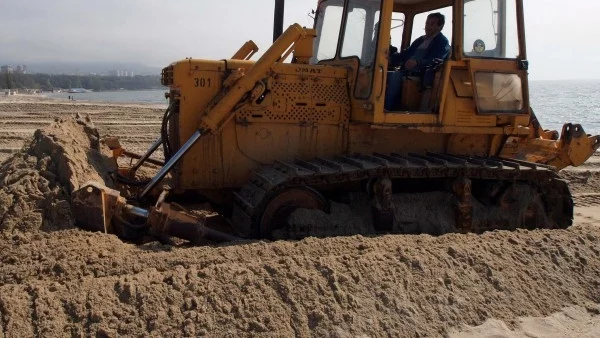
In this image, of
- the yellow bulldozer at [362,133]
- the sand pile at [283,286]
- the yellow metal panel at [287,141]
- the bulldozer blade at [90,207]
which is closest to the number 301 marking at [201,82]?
the yellow bulldozer at [362,133]

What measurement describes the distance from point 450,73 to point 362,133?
1.12 metres

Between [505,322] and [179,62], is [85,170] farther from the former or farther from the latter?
[505,322]

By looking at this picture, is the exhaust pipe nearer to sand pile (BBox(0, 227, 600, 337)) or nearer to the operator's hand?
the operator's hand

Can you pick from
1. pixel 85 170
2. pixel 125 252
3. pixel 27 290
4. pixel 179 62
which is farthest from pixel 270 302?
pixel 179 62

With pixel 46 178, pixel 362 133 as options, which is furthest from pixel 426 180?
pixel 46 178

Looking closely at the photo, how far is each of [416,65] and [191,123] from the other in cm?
257

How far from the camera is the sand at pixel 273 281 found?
4086mm

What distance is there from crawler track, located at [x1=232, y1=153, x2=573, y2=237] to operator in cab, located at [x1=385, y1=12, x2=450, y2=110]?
72 centimetres

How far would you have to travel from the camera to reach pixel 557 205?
6539 millimetres

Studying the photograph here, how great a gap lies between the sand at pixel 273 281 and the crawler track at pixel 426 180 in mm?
679

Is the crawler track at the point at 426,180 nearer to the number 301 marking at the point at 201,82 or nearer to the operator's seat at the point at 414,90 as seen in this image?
the operator's seat at the point at 414,90

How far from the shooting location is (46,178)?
5316 mm

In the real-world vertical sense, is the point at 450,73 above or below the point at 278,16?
below

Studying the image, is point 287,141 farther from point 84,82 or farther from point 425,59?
point 84,82
